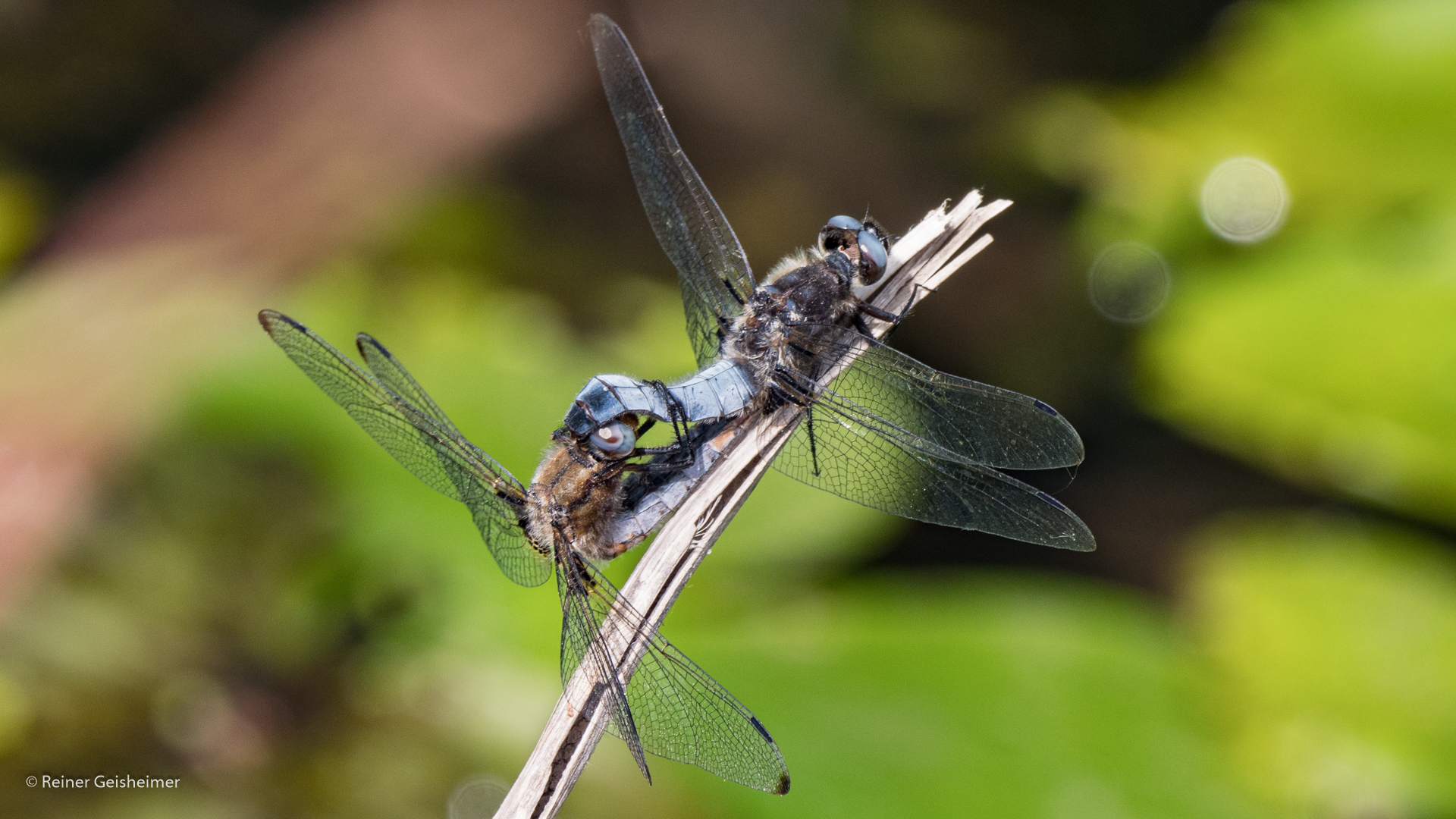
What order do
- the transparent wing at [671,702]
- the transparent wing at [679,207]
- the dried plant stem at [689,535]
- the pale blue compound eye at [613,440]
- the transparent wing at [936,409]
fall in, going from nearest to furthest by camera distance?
the dried plant stem at [689,535] < the transparent wing at [671,702] < the pale blue compound eye at [613,440] < the transparent wing at [936,409] < the transparent wing at [679,207]

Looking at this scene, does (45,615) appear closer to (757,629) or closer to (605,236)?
(757,629)

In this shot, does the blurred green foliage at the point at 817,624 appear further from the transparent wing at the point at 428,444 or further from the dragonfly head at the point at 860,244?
the dragonfly head at the point at 860,244

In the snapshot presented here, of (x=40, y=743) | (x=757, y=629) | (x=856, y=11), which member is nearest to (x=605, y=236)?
(x=856, y=11)

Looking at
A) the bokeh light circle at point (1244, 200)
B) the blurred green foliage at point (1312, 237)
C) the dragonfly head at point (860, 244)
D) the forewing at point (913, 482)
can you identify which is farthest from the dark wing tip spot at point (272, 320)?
the bokeh light circle at point (1244, 200)

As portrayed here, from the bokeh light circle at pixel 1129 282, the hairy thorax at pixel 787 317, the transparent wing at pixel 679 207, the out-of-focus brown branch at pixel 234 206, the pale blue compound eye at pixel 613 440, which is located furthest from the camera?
the bokeh light circle at pixel 1129 282

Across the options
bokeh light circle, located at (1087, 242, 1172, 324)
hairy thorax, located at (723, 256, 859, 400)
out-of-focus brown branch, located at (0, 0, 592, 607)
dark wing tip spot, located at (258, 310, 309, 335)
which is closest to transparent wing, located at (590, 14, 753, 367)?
hairy thorax, located at (723, 256, 859, 400)

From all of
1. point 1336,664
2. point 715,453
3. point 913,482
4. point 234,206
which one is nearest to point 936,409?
point 913,482
